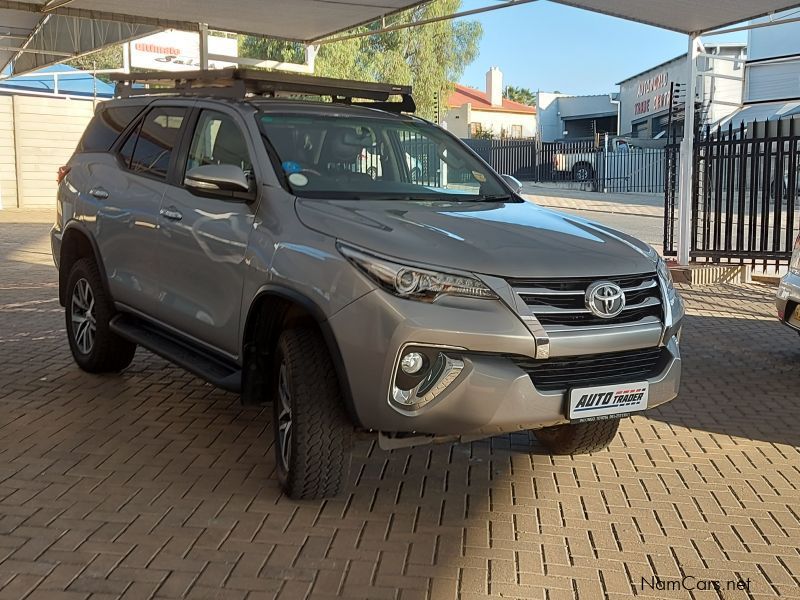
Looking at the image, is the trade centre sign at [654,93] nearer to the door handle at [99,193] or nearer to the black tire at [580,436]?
the door handle at [99,193]

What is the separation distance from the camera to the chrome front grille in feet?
12.3

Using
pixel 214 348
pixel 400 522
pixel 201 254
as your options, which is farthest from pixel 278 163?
pixel 400 522

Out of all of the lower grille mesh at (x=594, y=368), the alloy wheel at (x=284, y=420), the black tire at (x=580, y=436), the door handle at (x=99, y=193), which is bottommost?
the black tire at (x=580, y=436)

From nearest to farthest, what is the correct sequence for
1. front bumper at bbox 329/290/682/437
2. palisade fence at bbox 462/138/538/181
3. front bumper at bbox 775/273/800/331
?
front bumper at bbox 329/290/682/437 < front bumper at bbox 775/273/800/331 < palisade fence at bbox 462/138/538/181

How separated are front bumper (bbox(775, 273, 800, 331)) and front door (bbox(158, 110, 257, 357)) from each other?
4202 mm

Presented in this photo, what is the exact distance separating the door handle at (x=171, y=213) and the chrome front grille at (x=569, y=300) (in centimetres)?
224

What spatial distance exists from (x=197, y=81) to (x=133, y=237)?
44.3 inches

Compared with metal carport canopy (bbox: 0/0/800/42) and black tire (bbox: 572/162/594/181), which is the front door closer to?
metal carport canopy (bbox: 0/0/800/42)

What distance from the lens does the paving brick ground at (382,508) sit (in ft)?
11.6

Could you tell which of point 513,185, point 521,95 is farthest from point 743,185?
point 521,95

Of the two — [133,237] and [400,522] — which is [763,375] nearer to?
[400,522]

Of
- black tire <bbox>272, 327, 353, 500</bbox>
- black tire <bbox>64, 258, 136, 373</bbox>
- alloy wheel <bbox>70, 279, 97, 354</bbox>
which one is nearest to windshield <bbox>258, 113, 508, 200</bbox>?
black tire <bbox>272, 327, 353, 500</bbox>

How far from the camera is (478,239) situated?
3.96 meters
